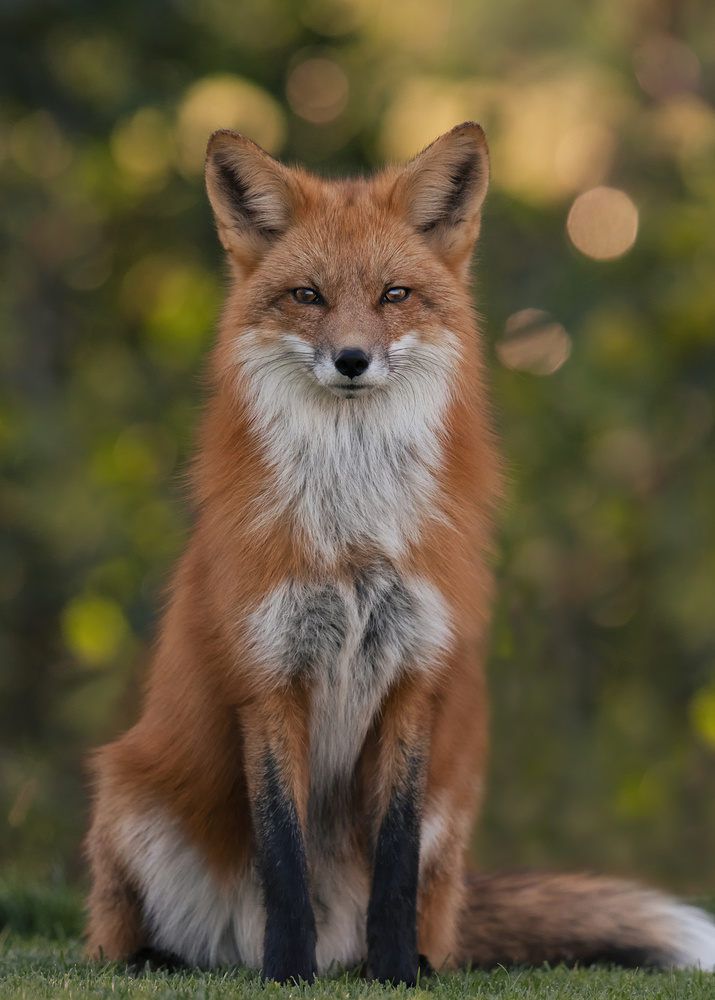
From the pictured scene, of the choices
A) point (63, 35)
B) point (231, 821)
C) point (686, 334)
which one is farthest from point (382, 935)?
point (63, 35)

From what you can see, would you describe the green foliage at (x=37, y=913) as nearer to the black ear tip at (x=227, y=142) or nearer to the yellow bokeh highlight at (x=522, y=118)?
the black ear tip at (x=227, y=142)

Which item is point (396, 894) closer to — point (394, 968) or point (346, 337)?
point (394, 968)

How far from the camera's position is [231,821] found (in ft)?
10.9

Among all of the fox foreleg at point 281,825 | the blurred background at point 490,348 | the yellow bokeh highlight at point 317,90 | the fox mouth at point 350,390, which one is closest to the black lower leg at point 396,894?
the fox foreleg at point 281,825

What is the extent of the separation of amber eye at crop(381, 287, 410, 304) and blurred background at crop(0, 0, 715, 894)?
11.3 ft

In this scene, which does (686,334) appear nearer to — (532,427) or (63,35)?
(532,427)

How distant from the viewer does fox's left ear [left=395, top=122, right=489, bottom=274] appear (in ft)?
10.9

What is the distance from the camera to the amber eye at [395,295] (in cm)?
320

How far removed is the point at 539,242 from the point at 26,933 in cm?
546

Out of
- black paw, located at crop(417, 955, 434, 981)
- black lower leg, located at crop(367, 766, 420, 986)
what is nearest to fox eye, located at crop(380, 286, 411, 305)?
black lower leg, located at crop(367, 766, 420, 986)

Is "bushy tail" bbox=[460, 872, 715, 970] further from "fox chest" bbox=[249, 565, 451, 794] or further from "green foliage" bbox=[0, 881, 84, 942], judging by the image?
"green foliage" bbox=[0, 881, 84, 942]

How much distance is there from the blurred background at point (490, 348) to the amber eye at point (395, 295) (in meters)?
3.46

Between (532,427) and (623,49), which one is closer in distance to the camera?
(532,427)

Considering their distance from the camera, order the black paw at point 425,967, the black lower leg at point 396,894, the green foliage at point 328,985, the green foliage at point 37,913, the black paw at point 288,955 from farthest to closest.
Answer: the green foliage at point 37,913 → the black paw at point 425,967 → the black lower leg at point 396,894 → the black paw at point 288,955 → the green foliage at point 328,985
